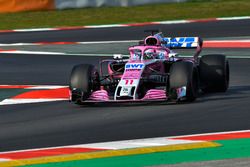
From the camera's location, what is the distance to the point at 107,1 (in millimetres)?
28375

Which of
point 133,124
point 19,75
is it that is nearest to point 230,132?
point 133,124

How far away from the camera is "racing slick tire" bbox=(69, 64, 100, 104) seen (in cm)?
1333

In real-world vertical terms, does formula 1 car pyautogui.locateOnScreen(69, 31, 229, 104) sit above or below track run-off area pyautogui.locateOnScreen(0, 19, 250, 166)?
above

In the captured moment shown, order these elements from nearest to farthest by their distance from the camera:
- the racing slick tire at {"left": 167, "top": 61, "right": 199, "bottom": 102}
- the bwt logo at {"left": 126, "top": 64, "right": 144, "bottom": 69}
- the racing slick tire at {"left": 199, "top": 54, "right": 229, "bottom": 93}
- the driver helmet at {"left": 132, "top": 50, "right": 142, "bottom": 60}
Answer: the racing slick tire at {"left": 167, "top": 61, "right": 199, "bottom": 102}, the bwt logo at {"left": 126, "top": 64, "right": 144, "bottom": 69}, the driver helmet at {"left": 132, "top": 50, "right": 142, "bottom": 60}, the racing slick tire at {"left": 199, "top": 54, "right": 229, "bottom": 93}

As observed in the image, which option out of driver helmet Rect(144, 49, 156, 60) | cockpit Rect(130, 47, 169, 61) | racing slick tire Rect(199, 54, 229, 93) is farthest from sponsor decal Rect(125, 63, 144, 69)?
racing slick tire Rect(199, 54, 229, 93)

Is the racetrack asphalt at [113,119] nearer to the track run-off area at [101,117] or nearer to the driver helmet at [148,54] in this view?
the track run-off area at [101,117]

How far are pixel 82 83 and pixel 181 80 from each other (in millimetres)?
1474

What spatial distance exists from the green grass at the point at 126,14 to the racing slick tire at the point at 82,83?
12.7 metres

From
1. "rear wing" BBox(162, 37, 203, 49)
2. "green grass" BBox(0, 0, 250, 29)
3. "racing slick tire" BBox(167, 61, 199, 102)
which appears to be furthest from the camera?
"green grass" BBox(0, 0, 250, 29)

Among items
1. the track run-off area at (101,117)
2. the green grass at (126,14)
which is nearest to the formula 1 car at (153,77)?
the track run-off area at (101,117)

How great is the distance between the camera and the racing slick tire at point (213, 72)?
14312mm

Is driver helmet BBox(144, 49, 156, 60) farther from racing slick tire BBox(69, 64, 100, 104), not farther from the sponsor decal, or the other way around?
racing slick tire BBox(69, 64, 100, 104)

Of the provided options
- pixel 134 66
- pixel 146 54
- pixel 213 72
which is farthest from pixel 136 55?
pixel 213 72

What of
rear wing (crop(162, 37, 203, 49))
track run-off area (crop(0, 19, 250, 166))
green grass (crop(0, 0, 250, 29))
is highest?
rear wing (crop(162, 37, 203, 49))
